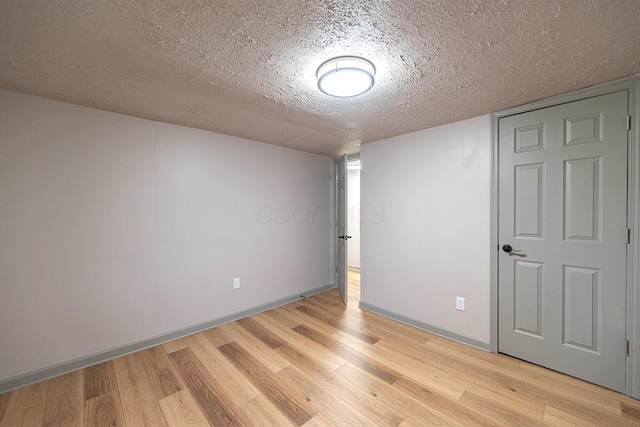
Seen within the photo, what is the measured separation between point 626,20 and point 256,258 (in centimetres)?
343

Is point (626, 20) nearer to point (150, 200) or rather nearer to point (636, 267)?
point (636, 267)

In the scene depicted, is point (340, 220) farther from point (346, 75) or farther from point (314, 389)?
point (346, 75)

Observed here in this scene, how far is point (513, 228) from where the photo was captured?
220cm

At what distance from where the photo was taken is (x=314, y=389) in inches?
72.7

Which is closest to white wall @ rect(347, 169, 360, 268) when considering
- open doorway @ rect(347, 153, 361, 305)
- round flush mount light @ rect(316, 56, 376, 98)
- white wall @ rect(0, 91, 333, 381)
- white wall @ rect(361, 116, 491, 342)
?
open doorway @ rect(347, 153, 361, 305)

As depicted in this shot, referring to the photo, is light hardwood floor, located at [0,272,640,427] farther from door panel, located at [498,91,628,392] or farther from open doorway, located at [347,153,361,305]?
open doorway, located at [347,153,361,305]

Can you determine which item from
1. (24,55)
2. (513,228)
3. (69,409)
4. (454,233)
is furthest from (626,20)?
(69,409)

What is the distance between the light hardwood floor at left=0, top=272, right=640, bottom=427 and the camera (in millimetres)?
1588

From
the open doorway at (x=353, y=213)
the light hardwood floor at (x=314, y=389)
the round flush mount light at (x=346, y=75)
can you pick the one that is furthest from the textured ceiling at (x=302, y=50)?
the open doorway at (x=353, y=213)

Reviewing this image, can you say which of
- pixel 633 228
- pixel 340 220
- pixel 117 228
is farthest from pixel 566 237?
pixel 117 228

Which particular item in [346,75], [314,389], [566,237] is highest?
[346,75]

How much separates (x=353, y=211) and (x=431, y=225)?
2.75 m

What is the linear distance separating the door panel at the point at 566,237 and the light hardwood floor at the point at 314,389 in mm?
258

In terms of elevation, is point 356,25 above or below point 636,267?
above
